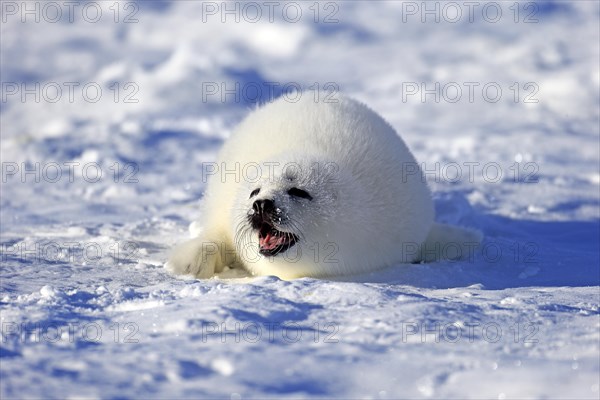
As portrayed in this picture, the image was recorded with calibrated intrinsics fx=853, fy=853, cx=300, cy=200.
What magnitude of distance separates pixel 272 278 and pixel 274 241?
1.25 ft

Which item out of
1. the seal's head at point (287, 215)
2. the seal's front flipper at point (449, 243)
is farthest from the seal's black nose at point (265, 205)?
the seal's front flipper at point (449, 243)

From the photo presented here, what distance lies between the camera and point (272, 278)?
336cm

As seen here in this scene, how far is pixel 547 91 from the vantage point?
365 inches

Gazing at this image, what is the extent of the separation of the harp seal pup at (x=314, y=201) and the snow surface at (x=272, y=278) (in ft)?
0.55

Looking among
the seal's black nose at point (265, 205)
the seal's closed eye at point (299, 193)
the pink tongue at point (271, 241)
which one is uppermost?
the seal's closed eye at point (299, 193)

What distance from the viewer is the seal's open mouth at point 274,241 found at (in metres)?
3.71

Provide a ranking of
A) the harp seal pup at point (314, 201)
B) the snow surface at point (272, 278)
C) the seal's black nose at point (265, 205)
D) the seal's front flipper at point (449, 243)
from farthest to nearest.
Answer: the seal's front flipper at point (449, 243) < the harp seal pup at point (314, 201) < the seal's black nose at point (265, 205) < the snow surface at point (272, 278)

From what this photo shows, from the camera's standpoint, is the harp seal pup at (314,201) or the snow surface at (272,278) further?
the harp seal pup at (314,201)

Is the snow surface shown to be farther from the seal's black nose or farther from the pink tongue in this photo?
the seal's black nose

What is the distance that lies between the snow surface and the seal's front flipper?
115 millimetres

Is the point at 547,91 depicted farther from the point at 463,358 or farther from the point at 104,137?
the point at 463,358

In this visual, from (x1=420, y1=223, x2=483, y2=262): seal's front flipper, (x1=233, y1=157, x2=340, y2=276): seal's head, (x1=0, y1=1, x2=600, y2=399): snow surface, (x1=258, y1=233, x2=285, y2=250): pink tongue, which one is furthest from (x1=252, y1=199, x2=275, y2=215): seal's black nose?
(x1=420, y1=223, x2=483, y2=262): seal's front flipper

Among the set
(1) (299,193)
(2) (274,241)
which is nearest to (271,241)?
(2) (274,241)

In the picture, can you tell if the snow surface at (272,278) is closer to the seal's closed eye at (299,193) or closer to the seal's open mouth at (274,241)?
the seal's open mouth at (274,241)
